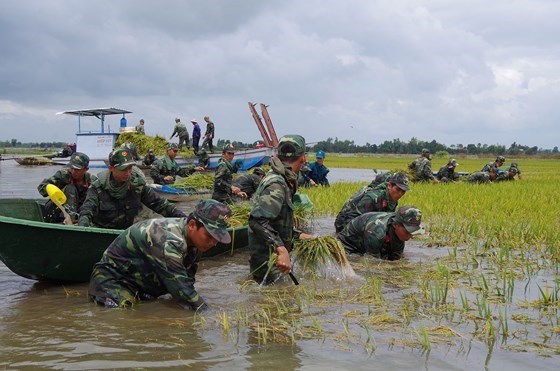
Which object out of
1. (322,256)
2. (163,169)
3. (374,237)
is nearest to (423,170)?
(163,169)

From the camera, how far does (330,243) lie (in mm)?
5988

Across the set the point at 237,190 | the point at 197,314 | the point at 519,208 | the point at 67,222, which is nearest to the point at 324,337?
the point at 197,314

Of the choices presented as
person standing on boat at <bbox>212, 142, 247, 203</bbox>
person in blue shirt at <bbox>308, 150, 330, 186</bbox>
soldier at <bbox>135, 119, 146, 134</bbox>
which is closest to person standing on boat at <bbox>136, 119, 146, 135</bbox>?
soldier at <bbox>135, 119, 146, 134</bbox>

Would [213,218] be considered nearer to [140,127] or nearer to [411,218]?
[411,218]

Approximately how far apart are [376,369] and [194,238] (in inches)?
61.6

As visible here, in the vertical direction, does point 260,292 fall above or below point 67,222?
below

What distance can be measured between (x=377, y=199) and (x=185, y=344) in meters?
4.13

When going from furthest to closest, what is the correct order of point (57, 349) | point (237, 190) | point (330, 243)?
point (237, 190), point (330, 243), point (57, 349)

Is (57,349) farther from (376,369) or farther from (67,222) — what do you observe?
(67,222)

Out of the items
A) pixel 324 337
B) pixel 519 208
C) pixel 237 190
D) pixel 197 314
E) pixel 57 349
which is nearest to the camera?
pixel 57 349

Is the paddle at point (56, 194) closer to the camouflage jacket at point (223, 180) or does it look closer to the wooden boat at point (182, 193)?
the camouflage jacket at point (223, 180)

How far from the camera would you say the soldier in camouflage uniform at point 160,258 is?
4.08 meters

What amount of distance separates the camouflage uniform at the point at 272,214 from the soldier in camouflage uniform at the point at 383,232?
147cm

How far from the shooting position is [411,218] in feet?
20.2
